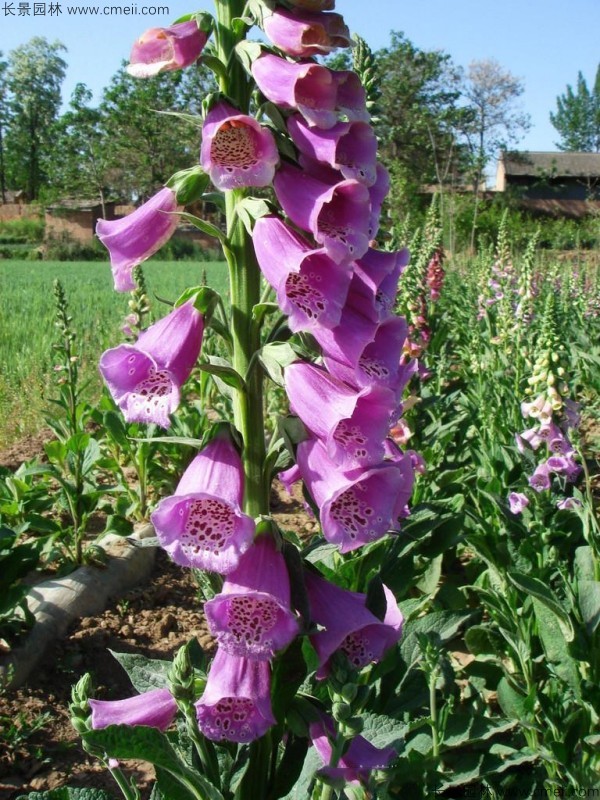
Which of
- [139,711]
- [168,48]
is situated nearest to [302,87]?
[168,48]

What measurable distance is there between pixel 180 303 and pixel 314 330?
29cm

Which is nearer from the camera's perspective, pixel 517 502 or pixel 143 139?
pixel 517 502

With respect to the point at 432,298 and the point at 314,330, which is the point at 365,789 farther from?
the point at 432,298

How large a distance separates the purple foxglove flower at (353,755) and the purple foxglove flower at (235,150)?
108cm

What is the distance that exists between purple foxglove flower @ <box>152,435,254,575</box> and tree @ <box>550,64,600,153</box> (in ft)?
318

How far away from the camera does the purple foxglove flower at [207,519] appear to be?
4.16 feet

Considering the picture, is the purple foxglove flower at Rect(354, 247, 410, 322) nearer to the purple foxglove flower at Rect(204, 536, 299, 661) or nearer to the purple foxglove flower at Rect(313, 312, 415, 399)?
the purple foxglove flower at Rect(313, 312, 415, 399)

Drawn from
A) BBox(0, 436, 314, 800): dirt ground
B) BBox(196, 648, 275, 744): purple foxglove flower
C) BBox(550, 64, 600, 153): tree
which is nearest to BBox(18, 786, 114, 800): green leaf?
BBox(196, 648, 275, 744): purple foxglove flower

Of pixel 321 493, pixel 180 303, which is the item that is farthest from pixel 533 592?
pixel 180 303

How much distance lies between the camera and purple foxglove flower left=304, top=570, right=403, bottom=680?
1.36 m

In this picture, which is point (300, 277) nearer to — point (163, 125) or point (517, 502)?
point (517, 502)

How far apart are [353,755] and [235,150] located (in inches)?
48.6

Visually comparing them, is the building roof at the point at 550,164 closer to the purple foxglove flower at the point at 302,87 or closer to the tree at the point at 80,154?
the tree at the point at 80,154

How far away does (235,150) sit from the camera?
1.32 metres
